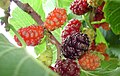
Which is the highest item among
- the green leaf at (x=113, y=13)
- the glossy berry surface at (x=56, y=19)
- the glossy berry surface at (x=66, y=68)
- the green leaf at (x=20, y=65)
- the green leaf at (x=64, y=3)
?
the green leaf at (x=64, y=3)

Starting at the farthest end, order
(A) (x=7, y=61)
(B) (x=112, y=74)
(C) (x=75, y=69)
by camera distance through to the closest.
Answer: (B) (x=112, y=74), (C) (x=75, y=69), (A) (x=7, y=61)

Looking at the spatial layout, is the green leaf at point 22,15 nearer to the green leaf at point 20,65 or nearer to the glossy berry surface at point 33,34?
the glossy berry surface at point 33,34

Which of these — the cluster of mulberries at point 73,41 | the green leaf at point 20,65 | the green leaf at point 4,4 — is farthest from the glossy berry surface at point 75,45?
the green leaf at point 20,65

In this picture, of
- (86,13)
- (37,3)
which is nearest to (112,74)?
(86,13)

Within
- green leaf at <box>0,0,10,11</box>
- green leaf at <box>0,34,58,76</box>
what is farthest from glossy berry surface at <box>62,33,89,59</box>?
green leaf at <box>0,34,58,76</box>

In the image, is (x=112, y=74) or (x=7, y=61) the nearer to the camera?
(x=7, y=61)

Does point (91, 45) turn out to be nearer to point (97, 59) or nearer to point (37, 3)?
point (97, 59)

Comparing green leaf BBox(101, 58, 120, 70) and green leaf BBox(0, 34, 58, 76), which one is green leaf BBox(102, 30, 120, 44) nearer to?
green leaf BBox(101, 58, 120, 70)
